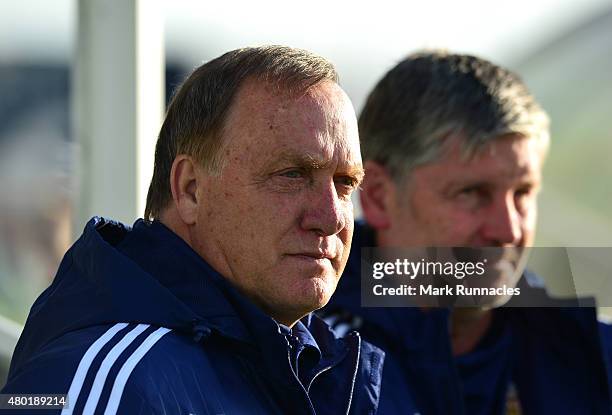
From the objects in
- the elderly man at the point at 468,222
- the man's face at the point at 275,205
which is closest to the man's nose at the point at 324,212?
the man's face at the point at 275,205

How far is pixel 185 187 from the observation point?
202 cm

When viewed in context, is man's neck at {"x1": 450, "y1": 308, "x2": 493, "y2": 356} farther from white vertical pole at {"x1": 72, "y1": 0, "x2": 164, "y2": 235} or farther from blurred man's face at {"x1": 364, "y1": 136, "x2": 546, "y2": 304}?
white vertical pole at {"x1": 72, "y1": 0, "x2": 164, "y2": 235}

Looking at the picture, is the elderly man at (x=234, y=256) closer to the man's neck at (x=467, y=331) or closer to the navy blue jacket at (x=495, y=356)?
the navy blue jacket at (x=495, y=356)

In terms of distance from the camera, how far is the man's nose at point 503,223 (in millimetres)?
2762

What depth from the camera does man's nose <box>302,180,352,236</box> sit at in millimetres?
1955

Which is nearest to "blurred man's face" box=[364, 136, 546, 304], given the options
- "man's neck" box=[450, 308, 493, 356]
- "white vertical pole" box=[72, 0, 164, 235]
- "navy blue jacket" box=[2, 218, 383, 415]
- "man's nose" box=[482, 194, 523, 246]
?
"man's nose" box=[482, 194, 523, 246]

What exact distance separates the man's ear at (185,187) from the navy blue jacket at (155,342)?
0.05 metres

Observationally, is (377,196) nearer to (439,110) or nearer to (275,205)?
(439,110)

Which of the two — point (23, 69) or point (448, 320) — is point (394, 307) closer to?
point (448, 320)

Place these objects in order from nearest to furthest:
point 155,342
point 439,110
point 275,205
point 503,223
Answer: point 155,342
point 275,205
point 503,223
point 439,110

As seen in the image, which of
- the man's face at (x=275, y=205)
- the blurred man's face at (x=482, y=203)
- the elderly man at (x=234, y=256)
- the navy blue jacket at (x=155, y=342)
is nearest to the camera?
the navy blue jacket at (x=155, y=342)

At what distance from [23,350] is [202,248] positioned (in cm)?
34

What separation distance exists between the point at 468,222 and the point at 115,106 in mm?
924

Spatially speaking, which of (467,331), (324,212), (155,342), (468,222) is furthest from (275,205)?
(467,331)
